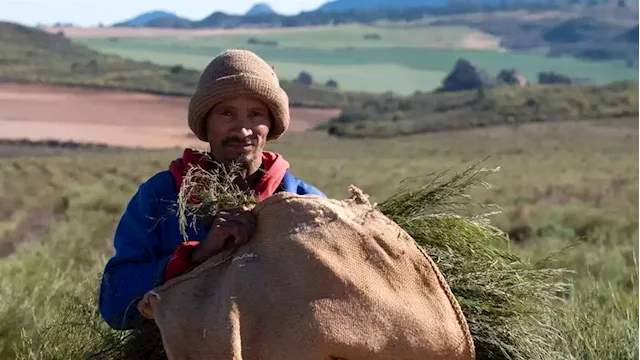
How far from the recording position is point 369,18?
607 ft

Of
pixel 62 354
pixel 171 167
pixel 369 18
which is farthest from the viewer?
pixel 369 18

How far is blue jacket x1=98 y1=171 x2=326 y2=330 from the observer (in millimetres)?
2793

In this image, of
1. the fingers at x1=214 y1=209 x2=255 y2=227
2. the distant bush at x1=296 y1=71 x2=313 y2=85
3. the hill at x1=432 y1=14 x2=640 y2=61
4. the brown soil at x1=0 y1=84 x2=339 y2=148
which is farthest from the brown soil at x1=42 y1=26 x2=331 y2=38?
the fingers at x1=214 y1=209 x2=255 y2=227

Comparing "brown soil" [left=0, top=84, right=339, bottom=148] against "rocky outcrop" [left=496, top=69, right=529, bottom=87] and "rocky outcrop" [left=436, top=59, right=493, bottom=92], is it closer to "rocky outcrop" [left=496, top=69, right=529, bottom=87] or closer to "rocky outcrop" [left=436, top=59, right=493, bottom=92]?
"rocky outcrop" [left=436, top=59, right=493, bottom=92]

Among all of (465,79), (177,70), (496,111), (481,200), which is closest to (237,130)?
(481,200)

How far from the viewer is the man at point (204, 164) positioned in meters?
2.84

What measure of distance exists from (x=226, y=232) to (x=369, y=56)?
427 ft

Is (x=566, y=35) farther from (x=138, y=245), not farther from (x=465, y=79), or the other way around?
(x=138, y=245)

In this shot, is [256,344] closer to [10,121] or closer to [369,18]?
[10,121]

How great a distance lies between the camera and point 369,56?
131125 millimetres

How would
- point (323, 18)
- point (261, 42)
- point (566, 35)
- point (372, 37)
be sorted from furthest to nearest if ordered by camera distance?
point (323, 18), point (372, 37), point (566, 35), point (261, 42)

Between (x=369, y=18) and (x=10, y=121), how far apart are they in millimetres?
137761

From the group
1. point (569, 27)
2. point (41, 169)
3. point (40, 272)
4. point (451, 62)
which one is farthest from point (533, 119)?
point (569, 27)

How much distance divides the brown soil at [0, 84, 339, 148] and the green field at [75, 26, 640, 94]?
31.5 metres
